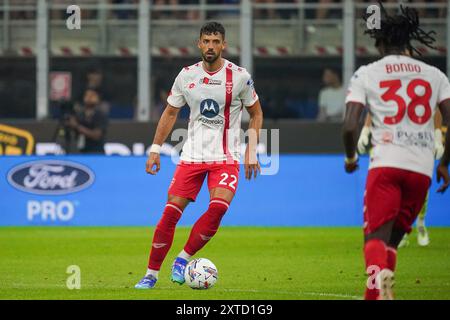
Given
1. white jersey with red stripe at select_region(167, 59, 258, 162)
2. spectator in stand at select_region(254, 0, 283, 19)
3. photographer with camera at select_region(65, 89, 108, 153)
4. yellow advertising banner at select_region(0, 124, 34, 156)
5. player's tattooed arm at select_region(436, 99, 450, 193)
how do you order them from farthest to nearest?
spectator in stand at select_region(254, 0, 283, 19), yellow advertising banner at select_region(0, 124, 34, 156), photographer with camera at select_region(65, 89, 108, 153), white jersey with red stripe at select_region(167, 59, 258, 162), player's tattooed arm at select_region(436, 99, 450, 193)

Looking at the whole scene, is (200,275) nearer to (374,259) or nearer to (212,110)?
(212,110)

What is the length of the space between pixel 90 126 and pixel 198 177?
491 inches

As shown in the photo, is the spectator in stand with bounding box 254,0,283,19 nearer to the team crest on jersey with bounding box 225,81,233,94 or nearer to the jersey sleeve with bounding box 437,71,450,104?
the team crest on jersey with bounding box 225,81,233,94

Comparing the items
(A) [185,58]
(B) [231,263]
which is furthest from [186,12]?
(B) [231,263]

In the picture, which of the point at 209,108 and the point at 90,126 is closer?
the point at 209,108

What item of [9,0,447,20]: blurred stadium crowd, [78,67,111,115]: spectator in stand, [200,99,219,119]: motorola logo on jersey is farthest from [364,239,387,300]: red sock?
[9,0,447,20]: blurred stadium crowd

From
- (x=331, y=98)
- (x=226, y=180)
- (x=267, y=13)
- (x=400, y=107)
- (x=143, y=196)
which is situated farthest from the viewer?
(x=267, y=13)

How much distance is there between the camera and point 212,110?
1135cm

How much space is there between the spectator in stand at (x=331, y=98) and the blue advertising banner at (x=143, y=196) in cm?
447

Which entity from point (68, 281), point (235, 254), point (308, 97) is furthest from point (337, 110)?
point (68, 281)

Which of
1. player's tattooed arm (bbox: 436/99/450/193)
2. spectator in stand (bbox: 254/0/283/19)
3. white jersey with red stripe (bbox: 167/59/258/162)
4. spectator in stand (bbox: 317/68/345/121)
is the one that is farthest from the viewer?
spectator in stand (bbox: 254/0/283/19)

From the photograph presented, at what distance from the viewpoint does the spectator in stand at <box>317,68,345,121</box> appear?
2452 cm

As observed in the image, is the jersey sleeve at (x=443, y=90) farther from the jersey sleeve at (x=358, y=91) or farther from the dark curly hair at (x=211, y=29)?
the dark curly hair at (x=211, y=29)

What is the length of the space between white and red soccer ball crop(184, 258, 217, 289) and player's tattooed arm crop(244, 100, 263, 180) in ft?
3.12
